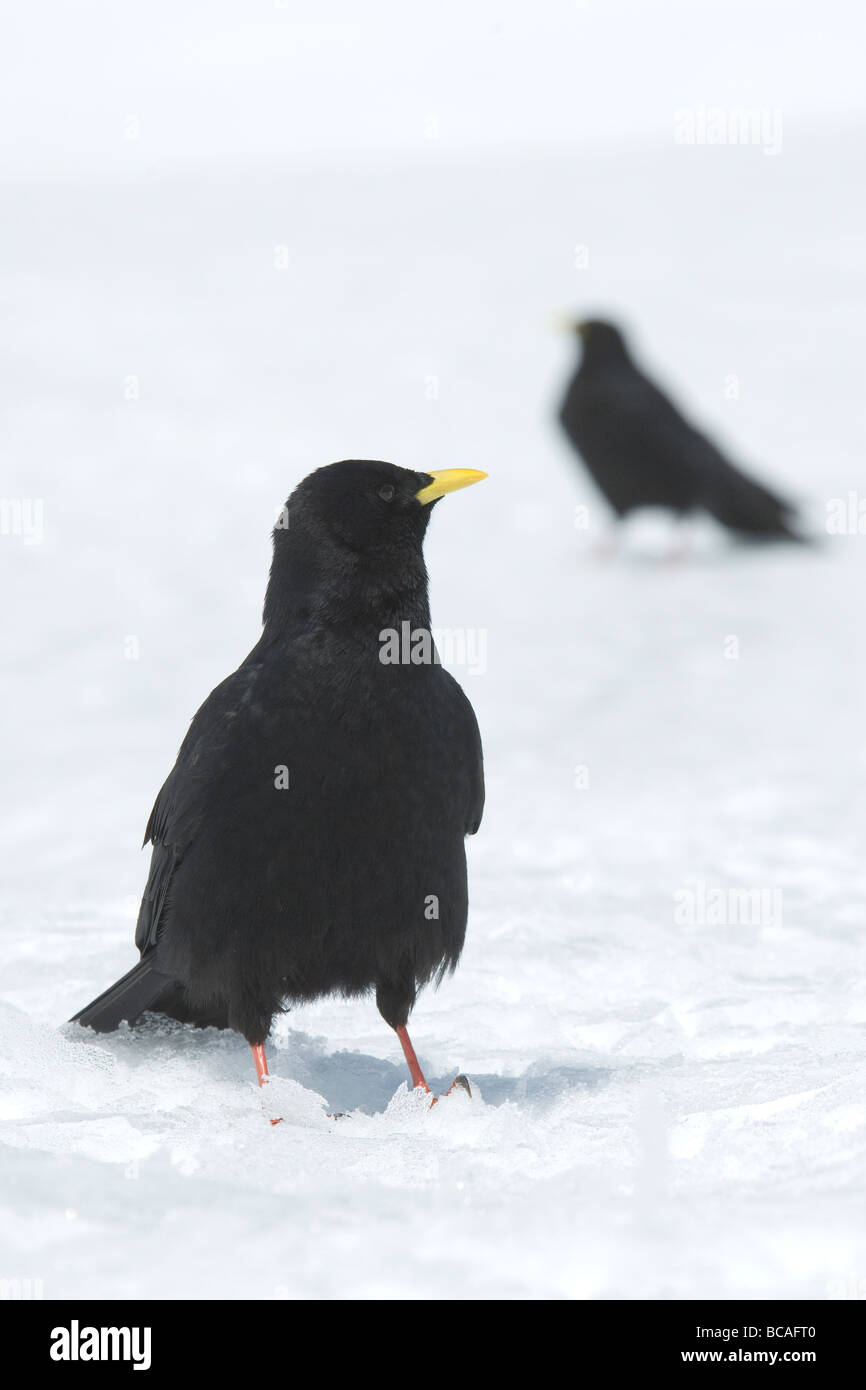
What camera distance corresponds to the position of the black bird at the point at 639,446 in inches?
505

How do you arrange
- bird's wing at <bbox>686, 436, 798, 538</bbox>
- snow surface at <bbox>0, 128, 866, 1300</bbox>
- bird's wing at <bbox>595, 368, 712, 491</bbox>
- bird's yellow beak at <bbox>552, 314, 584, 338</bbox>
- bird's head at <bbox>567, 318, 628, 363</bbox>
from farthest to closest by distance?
bird's yellow beak at <bbox>552, 314, 584, 338</bbox>
bird's head at <bbox>567, 318, 628, 363</bbox>
bird's wing at <bbox>686, 436, 798, 538</bbox>
bird's wing at <bbox>595, 368, 712, 491</bbox>
snow surface at <bbox>0, 128, 866, 1300</bbox>

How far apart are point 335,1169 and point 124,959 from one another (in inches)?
96.8

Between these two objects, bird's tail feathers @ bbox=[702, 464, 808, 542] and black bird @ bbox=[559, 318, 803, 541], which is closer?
black bird @ bbox=[559, 318, 803, 541]

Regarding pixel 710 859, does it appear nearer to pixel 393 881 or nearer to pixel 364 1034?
pixel 364 1034

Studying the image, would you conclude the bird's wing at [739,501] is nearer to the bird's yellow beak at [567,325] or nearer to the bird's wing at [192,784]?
the bird's yellow beak at [567,325]

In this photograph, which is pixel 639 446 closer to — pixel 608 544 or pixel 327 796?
pixel 608 544

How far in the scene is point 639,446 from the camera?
1280cm

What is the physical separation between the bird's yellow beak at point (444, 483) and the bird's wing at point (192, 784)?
2.27 ft

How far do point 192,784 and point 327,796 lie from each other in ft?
1.50

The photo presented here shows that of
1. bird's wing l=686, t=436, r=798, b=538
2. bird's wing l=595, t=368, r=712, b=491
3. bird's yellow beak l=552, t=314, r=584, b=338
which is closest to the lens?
bird's wing l=595, t=368, r=712, b=491

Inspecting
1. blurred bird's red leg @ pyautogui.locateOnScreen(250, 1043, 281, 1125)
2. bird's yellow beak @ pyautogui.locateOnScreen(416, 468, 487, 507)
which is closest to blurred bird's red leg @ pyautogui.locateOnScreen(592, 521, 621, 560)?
bird's yellow beak @ pyautogui.locateOnScreen(416, 468, 487, 507)

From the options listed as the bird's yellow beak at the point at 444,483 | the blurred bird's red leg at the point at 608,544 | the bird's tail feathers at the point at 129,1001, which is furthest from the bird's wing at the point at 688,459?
the bird's tail feathers at the point at 129,1001

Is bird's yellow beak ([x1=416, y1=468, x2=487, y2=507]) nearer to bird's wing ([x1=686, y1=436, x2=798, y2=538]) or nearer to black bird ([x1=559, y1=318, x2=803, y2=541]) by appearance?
black bird ([x1=559, y1=318, x2=803, y2=541])

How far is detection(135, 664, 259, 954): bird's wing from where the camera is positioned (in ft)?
14.0
